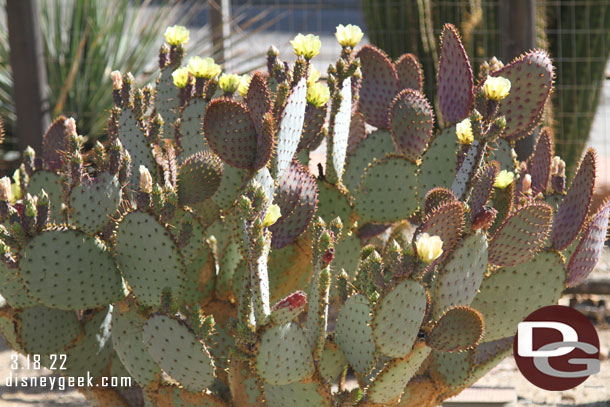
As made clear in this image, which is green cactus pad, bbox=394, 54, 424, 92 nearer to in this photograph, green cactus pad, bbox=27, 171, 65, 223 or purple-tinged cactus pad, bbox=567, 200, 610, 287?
purple-tinged cactus pad, bbox=567, 200, 610, 287

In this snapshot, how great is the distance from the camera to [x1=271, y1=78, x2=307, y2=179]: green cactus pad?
1981 millimetres

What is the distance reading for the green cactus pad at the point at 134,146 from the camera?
2.23 metres

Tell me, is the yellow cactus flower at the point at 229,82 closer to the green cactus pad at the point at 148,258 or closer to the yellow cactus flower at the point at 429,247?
the green cactus pad at the point at 148,258

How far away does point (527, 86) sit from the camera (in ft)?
7.25

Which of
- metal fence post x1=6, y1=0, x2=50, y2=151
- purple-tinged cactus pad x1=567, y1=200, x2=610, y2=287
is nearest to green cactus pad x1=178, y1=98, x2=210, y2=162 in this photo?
purple-tinged cactus pad x1=567, y1=200, x2=610, y2=287

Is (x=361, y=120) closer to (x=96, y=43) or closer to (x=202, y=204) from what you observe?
(x=202, y=204)

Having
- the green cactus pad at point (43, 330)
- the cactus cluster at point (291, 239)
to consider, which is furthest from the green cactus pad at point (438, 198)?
the green cactus pad at point (43, 330)

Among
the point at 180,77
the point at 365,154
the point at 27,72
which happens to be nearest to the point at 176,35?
the point at 180,77

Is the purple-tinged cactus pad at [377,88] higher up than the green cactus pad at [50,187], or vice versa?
the purple-tinged cactus pad at [377,88]

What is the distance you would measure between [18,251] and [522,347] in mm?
1270

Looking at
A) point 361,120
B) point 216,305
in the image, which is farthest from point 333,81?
point 216,305

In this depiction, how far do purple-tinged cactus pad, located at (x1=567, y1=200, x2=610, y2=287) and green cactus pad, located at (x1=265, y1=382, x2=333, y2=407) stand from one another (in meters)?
0.69

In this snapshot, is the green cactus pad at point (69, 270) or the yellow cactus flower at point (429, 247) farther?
the green cactus pad at point (69, 270)

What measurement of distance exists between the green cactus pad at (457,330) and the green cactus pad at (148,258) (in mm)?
593
